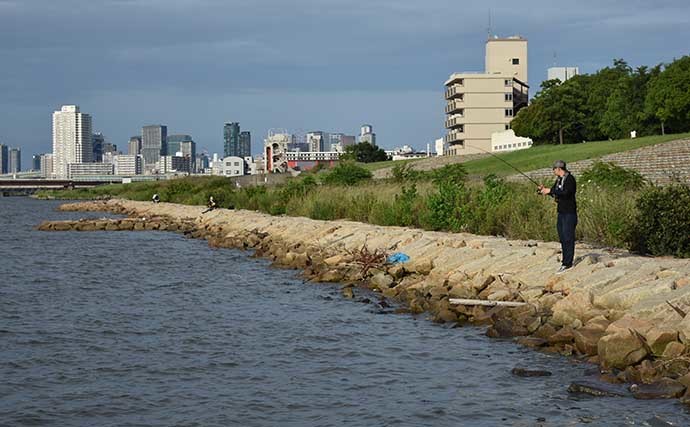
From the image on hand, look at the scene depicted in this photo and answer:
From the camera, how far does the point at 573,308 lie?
44.5 feet

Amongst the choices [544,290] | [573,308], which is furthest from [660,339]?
[544,290]

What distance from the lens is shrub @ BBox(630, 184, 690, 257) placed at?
1683cm

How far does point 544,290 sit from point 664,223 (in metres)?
3.34

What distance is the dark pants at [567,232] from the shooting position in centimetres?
1529

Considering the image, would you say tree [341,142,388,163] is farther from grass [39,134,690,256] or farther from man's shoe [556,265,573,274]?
man's shoe [556,265,573,274]

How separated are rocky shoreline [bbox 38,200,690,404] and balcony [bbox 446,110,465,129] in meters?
80.2

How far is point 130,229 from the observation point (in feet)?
167

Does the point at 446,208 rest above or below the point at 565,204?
below

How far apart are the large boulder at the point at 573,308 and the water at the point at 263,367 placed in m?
0.83

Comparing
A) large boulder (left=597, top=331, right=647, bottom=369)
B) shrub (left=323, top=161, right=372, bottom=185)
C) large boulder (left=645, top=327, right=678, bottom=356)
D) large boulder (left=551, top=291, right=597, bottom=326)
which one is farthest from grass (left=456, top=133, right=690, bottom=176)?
large boulder (left=645, top=327, right=678, bottom=356)

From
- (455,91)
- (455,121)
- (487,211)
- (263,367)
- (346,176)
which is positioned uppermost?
(455,91)

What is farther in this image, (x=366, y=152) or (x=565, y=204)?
(x=366, y=152)

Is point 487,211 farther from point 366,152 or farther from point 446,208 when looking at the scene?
point 366,152

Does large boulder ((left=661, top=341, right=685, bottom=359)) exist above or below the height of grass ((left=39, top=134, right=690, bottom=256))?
below
